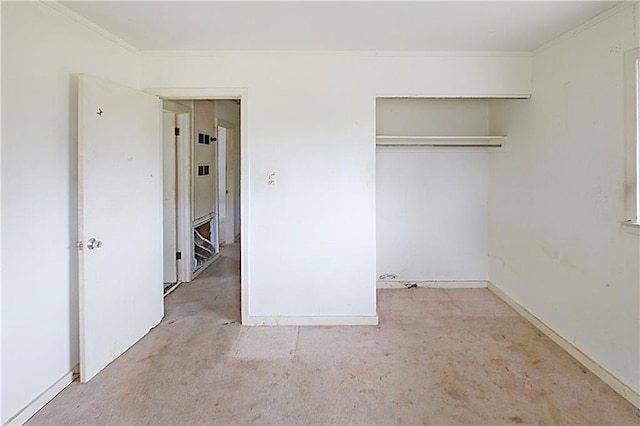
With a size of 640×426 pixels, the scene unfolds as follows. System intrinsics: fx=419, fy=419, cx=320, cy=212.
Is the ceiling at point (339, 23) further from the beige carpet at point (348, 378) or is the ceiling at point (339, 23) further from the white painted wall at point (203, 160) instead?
the beige carpet at point (348, 378)

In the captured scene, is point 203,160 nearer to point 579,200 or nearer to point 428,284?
point 428,284

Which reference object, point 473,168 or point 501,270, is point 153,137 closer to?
point 473,168

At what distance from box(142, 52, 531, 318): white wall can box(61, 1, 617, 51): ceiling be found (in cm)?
15

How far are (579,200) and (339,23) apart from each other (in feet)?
6.33

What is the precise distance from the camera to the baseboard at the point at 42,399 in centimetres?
207

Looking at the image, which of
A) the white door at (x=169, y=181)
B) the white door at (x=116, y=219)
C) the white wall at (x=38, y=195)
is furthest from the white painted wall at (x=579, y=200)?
the white door at (x=169, y=181)

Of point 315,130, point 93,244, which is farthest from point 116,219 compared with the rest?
point 315,130

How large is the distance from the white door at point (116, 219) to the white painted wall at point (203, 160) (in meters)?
1.61

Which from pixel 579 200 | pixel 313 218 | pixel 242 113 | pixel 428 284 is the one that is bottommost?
pixel 428 284

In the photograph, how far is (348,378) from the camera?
8.29 ft

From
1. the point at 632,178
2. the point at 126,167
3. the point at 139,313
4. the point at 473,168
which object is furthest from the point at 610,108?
the point at 139,313

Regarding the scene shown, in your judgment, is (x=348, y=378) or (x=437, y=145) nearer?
(x=348, y=378)

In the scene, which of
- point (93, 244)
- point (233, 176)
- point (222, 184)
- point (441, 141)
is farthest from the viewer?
point (233, 176)

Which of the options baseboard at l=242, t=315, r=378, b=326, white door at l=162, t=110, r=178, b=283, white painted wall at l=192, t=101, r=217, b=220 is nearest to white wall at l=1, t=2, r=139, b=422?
baseboard at l=242, t=315, r=378, b=326
